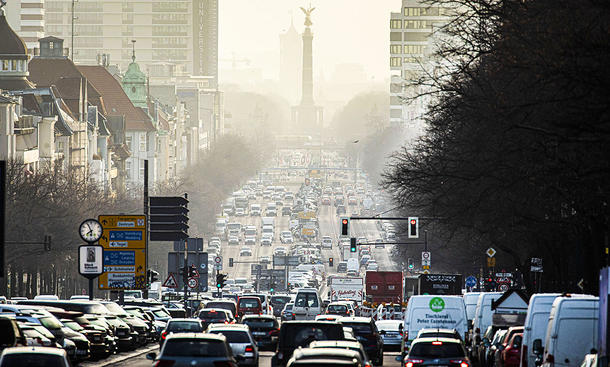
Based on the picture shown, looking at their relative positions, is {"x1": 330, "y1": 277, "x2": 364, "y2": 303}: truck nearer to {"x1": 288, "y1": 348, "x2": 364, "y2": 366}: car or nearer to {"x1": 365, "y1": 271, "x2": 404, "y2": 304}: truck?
{"x1": 365, "y1": 271, "x2": 404, "y2": 304}: truck

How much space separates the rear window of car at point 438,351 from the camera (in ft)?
105

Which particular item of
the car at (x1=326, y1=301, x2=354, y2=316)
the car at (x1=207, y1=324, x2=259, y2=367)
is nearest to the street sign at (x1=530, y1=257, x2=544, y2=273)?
the car at (x1=326, y1=301, x2=354, y2=316)

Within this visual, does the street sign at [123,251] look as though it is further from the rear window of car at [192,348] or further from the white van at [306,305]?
the rear window of car at [192,348]

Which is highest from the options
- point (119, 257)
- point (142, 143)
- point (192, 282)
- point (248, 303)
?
point (142, 143)

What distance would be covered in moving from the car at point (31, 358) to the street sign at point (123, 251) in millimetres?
35387

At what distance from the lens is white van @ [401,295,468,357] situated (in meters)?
41.5

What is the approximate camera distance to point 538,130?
103ft

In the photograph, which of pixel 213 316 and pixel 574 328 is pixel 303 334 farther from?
pixel 213 316

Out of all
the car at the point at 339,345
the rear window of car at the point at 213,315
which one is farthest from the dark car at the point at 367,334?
the car at the point at 339,345

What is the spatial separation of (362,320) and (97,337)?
7.65 m

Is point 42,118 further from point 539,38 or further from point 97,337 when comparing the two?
point 539,38

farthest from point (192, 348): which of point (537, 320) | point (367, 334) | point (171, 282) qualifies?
point (171, 282)

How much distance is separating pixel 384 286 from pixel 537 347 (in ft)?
179

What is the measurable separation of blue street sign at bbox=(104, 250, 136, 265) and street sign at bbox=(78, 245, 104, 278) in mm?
4484
